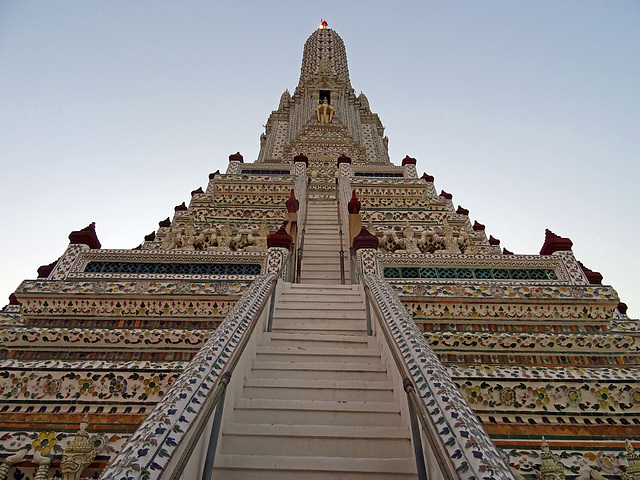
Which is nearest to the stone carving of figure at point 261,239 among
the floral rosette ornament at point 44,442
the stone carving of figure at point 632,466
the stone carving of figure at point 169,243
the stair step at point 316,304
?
the stone carving of figure at point 169,243

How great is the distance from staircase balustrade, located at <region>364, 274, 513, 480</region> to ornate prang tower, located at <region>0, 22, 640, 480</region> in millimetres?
13

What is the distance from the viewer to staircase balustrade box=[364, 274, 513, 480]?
1.99m

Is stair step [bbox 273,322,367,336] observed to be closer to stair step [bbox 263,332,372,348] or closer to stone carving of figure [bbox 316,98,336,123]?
stair step [bbox 263,332,372,348]

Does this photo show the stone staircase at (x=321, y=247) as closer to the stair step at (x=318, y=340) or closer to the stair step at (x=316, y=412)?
the stair step at (x=318, y=340)

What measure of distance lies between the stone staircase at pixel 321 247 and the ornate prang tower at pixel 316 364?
6 centimetres

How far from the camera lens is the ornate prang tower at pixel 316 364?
2805 millimetres

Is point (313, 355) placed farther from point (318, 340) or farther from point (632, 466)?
point (632, 466)

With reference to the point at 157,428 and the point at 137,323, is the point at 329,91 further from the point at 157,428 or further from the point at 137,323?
the point at 157,428

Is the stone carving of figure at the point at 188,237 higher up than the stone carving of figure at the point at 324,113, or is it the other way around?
the stone carving of figure at the point at 324,113

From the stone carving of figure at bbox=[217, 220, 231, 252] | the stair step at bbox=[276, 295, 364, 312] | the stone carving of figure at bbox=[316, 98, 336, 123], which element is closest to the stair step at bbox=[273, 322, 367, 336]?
the stair step at bbox=[276, 295, 364, 312]

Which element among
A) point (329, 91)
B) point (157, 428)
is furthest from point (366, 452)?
point (329, 91)

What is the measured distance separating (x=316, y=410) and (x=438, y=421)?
1.57m

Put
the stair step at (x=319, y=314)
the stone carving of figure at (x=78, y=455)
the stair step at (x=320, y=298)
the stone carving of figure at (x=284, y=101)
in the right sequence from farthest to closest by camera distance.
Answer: the stone carving of figure at (x=284, y=101) → the stair step at (x=320, y=298) → the stair step at (x=319, y=314) → the stone carving of figure at (x=78, y=455)

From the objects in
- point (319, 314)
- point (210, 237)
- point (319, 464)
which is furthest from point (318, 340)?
point (210, 237)
